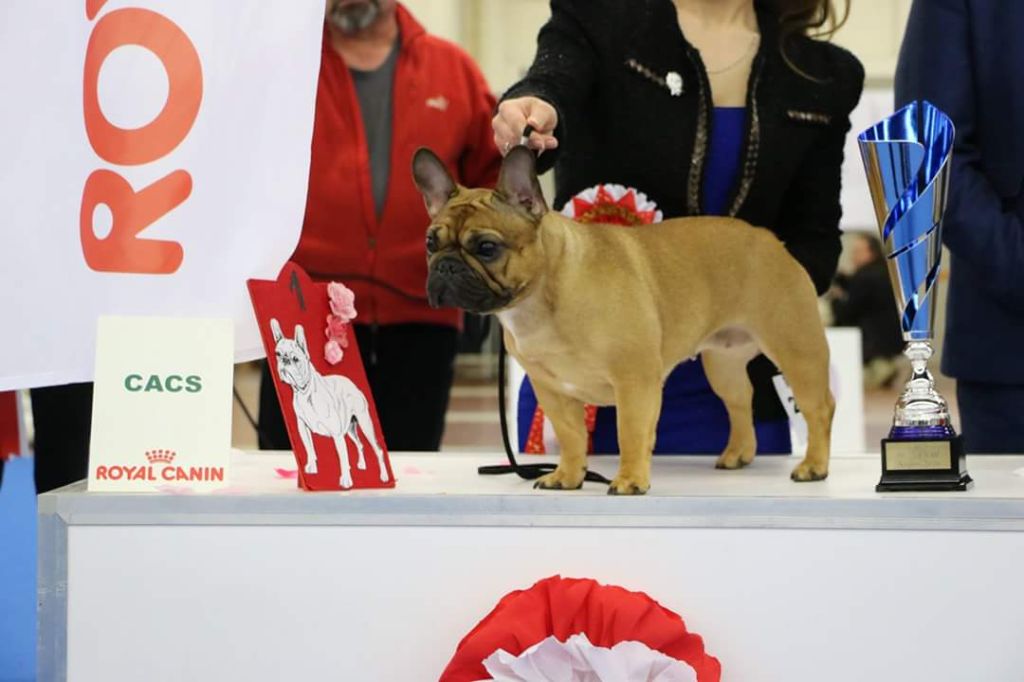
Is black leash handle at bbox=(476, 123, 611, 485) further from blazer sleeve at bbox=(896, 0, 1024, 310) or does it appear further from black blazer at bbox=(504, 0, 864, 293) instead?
blazer sleeve at bbox=(896, 0, 1024, 310)

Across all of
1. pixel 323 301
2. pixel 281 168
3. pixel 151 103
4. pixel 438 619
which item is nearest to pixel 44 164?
pixel 151 103

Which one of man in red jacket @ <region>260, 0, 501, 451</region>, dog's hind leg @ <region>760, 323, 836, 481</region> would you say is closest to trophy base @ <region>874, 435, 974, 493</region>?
dog's hind leg @ <region>760, 323, 836, 481</region>

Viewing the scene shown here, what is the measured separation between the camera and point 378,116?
8.36 feet

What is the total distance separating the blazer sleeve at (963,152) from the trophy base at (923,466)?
0.43 meters

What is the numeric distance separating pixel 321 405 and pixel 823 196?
2.96 ft

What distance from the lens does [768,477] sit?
1502 millimetres

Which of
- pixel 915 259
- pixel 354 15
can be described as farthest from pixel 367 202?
pixel 915 259

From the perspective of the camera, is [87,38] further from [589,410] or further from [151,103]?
[589,410]

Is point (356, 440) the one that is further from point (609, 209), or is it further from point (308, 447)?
point (609, 209)

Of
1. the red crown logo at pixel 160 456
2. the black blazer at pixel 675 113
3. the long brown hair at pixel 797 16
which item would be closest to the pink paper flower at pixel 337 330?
the red crown logo at pixel 160 456

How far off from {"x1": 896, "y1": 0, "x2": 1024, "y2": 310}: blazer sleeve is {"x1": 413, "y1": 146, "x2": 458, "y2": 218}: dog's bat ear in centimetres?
68

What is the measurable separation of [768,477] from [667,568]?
0.39 metres

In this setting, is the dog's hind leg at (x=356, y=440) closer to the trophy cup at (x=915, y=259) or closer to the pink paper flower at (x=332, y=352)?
the pink paper flower at (x=332, y=352)

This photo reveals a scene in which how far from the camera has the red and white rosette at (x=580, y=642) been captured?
3.49ft
